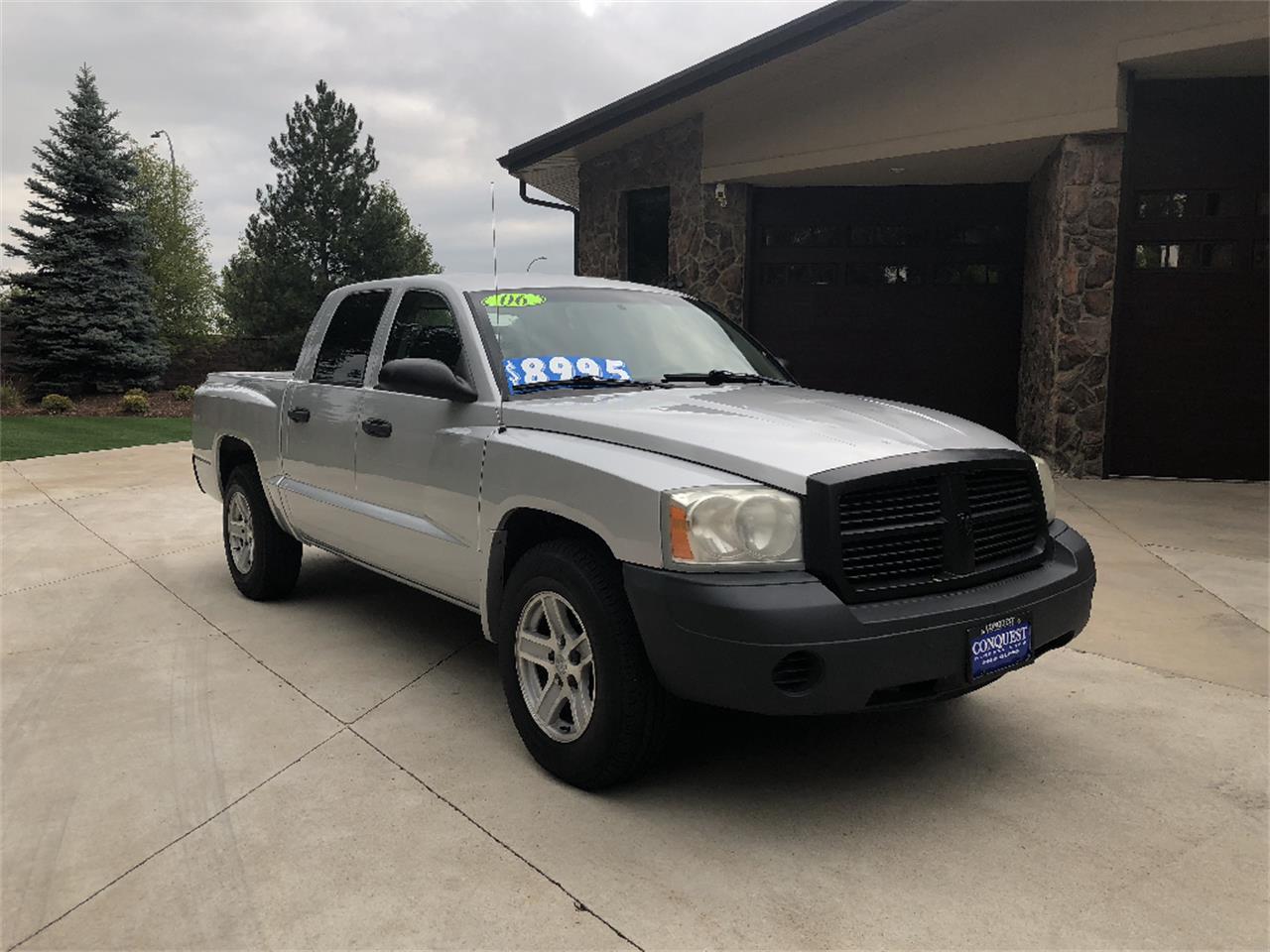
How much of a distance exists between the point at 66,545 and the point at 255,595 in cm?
258

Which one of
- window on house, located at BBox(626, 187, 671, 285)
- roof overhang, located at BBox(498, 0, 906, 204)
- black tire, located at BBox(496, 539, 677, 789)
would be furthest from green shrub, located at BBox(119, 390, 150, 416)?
black tire, located at BBox(496, 539, 677, 789)

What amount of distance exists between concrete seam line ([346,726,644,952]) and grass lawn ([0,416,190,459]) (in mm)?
11794

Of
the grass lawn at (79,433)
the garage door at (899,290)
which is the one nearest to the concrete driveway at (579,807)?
the garage door at (899,290)

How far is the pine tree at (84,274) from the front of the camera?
2266 cm

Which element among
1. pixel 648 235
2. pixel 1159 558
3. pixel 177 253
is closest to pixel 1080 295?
pixel 1159 558

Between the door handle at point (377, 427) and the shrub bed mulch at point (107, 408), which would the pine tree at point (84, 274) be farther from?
the door handle at point (377, 427)

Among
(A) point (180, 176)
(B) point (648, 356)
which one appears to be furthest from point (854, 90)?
(A) point (180, 176)

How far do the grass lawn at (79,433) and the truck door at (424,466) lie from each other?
425 inches

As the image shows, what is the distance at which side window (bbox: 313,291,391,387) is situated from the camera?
16.4ft

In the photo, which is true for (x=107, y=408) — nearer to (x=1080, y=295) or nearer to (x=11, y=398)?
(x=11, y=398)

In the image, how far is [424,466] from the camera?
422cm

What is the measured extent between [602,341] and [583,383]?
325mm

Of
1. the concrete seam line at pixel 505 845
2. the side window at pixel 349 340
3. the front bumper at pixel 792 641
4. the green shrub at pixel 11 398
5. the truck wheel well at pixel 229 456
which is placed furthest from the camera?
the green shrub at pixel 11 398

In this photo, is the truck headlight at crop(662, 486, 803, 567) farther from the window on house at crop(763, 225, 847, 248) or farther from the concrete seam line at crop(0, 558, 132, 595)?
the window on house at crop(763, 225, 847, 248)
